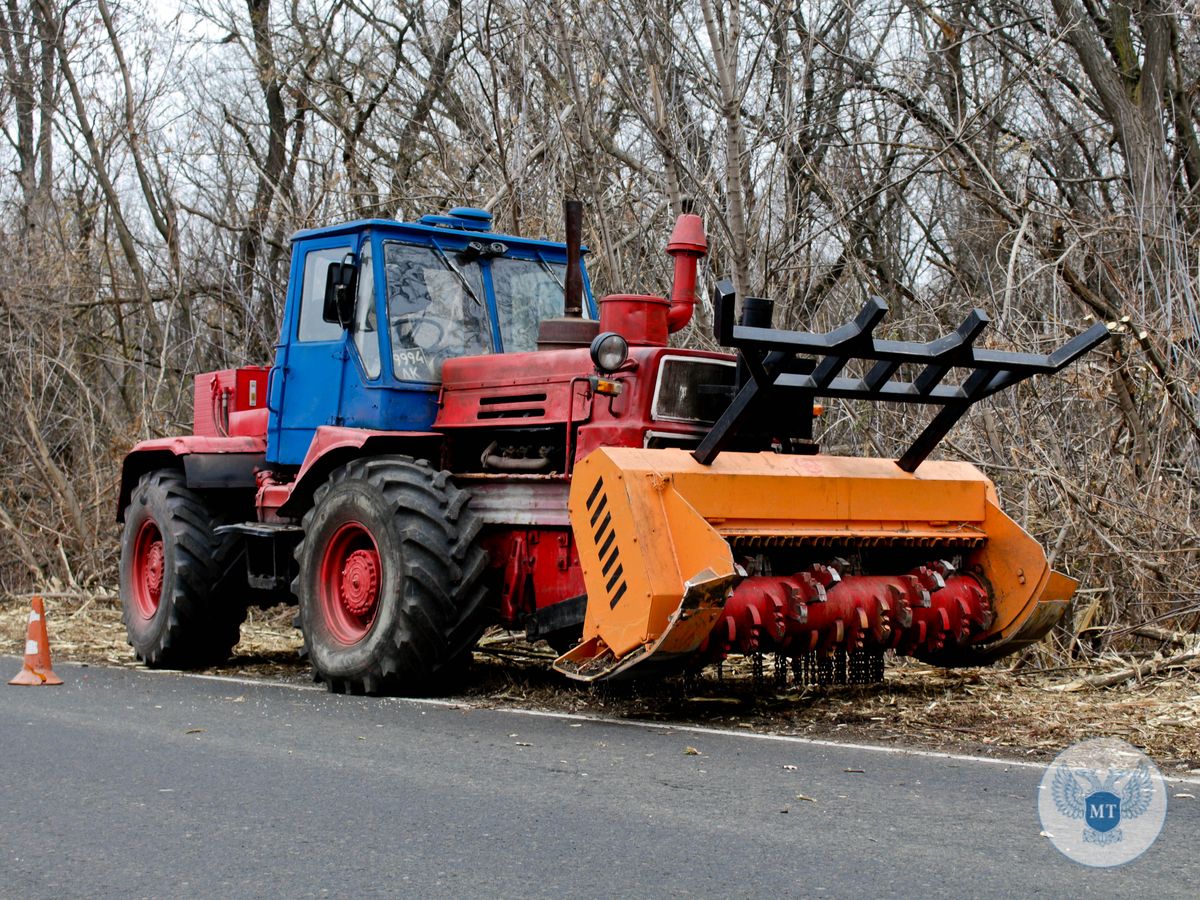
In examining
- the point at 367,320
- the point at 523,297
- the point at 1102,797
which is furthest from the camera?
the point at 523,297

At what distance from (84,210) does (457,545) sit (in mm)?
17929

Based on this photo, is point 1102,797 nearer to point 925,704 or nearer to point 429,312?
point 925,704

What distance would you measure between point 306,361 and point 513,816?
5.57 m

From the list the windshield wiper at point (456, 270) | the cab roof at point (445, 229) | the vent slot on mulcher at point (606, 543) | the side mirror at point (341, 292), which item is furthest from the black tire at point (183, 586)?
the vent slot on mulcher at point (606, 543)

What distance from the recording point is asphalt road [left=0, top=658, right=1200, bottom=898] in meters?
4.94

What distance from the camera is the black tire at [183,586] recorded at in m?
11.6

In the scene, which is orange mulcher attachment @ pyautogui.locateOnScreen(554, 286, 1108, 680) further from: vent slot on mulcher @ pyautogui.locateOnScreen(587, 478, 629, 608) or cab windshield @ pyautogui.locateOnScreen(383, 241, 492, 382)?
cab windshield @ pyautogui.locateOnScreen(383, 241, 492, 382)

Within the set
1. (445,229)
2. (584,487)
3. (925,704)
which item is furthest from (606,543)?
(445,229)

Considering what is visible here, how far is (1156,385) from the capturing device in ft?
34.5

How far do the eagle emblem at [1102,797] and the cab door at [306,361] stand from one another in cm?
568

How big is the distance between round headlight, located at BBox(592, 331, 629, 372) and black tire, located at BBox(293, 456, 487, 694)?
1.22 metres

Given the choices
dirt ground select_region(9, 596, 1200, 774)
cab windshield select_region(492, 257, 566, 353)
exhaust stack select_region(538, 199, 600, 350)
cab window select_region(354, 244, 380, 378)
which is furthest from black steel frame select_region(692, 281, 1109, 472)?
cab window select_region(354, 244, 380, 378)

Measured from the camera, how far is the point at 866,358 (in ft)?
25.5

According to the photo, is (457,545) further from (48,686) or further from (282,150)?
(282,150)
